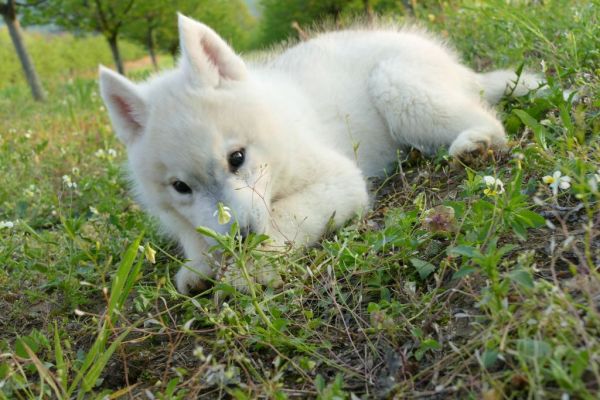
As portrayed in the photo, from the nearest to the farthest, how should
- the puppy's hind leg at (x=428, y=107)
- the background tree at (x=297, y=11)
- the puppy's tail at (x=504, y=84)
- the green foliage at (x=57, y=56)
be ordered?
the puppy's hind leg at (x=428, y=107)
the puppy's tail at (x=504, y=84)
the background tree at (x=297, y=11)
the green foliage at (x=57, y=56)

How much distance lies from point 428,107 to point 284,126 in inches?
31.5

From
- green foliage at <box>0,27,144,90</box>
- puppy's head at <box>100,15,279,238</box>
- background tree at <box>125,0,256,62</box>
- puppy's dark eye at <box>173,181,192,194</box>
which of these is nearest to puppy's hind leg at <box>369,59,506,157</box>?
puppy's head at <box>100,15,279,238</box>

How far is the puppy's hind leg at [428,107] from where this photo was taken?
275 centimetres

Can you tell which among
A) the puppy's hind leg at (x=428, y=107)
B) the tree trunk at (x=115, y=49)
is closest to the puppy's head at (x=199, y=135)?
the puppy's hind leg at (x=428, y=107)

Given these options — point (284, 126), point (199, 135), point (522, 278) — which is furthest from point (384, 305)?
point (284, 126)

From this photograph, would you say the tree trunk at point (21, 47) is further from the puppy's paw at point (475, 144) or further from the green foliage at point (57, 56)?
the green foliage at point (57, 56)

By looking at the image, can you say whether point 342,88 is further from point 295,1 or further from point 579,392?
point 295,1

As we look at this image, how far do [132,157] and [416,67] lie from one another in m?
1.54

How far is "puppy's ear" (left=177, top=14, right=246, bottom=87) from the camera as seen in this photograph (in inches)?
94.3

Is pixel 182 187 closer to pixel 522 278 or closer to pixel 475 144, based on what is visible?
pixel 475 144

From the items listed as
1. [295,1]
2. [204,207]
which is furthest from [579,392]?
[295,1]

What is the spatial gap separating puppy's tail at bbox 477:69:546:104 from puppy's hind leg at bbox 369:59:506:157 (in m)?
0.17

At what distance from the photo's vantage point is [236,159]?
225 centimetres

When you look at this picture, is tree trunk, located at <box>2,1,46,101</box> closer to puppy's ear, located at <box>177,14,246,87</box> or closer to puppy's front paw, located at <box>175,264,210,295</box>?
puppy's ear, located at <box>177,14,246,87</box>
